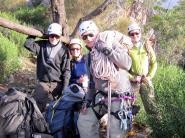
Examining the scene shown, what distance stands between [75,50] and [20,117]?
5.03ft

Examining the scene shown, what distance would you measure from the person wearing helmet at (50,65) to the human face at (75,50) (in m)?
0.13

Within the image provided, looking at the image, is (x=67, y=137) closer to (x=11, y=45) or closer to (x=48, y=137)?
(x=48, y=137)

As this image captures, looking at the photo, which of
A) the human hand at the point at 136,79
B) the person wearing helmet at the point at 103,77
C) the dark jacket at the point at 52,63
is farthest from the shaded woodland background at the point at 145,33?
the dark jacket at the point at 52,63

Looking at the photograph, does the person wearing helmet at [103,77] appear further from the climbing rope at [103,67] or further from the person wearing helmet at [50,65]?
the person wearing helmet at [50,65]

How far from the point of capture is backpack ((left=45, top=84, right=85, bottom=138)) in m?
5.89

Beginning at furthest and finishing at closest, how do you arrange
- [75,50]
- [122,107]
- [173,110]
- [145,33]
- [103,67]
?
1. [145,33]
2. [75,50]
3. [173,110]
4. [122,107]
5. [103,67]

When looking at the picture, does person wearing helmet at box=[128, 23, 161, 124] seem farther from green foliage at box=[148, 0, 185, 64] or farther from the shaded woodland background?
green foliage at box=[148, 0, 185, 64]

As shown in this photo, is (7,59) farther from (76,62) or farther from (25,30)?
(76,62)

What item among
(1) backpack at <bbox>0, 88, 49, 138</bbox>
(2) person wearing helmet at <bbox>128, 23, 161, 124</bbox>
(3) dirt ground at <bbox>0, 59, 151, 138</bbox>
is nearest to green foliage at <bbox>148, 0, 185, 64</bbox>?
(3) dirt ground at <bbox>0, 59, 151, 138</bbox>

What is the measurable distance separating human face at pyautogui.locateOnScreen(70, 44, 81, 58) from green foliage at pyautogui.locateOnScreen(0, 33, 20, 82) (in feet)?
11.6

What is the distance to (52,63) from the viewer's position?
22.7ft

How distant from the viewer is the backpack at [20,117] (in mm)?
5535

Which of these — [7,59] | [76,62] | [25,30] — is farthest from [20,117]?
[7,59]

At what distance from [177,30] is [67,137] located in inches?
435
